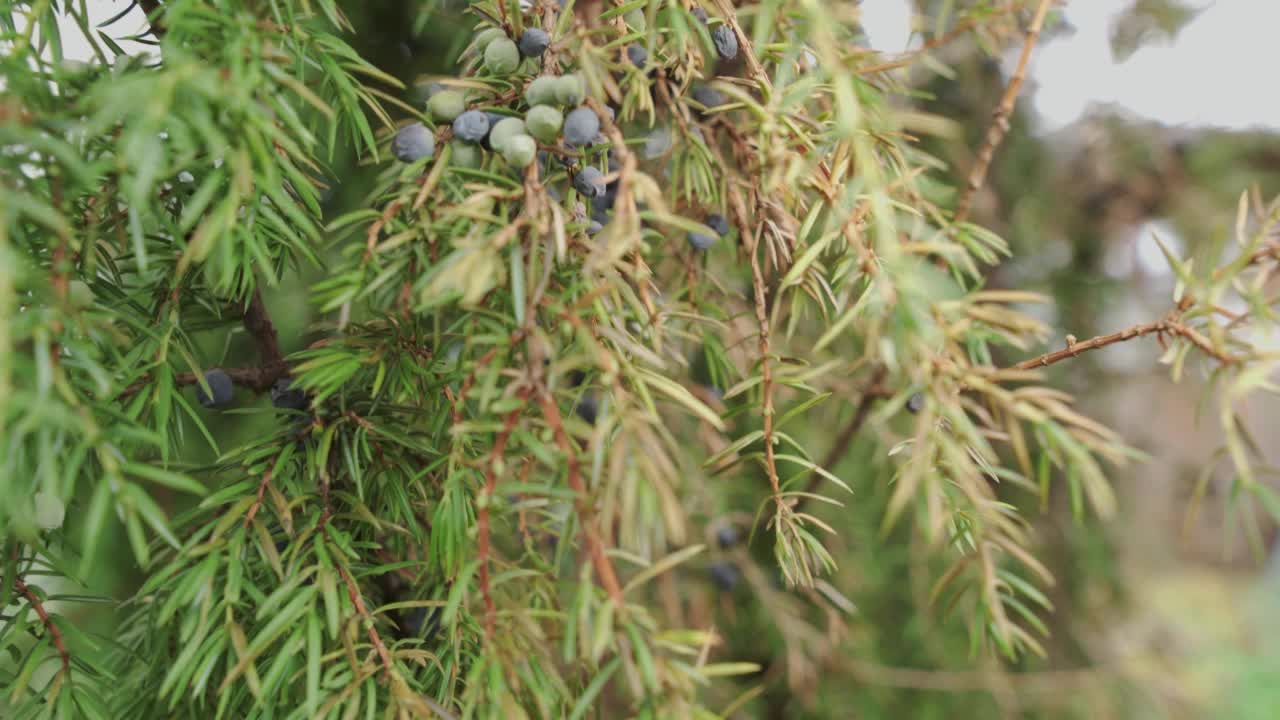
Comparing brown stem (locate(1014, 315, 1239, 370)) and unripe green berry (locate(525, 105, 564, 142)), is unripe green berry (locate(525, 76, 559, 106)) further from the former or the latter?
brown stem (locate(1014, 315, 1239, 370))

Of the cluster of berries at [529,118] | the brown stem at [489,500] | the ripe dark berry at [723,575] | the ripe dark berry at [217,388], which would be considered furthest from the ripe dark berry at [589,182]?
the ripe dark berry at [723,575]

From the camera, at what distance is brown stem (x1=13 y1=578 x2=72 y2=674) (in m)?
0.34

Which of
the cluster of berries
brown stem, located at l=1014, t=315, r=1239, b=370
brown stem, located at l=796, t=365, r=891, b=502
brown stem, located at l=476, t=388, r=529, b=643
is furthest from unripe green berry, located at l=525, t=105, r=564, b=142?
brown stem, located at l=796, t=365, r=891, b=502

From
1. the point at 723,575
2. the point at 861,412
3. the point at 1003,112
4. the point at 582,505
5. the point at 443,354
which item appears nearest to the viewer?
the point at 582,505

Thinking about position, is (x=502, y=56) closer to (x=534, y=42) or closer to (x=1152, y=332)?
(x=534, y=42)

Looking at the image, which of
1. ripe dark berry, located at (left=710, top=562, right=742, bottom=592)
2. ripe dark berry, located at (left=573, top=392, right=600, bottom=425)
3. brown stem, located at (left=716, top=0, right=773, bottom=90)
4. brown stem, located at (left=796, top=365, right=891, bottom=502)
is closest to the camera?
brown stem, located at (left=716, top=0, right=773, bottom=90)

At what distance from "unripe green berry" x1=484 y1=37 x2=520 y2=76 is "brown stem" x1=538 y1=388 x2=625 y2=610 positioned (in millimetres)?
158

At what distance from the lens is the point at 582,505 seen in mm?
264

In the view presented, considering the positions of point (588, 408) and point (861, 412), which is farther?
point (861, 412)

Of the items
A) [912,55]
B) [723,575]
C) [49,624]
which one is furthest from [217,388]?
[723,575]

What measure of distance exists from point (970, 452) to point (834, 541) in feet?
2.17

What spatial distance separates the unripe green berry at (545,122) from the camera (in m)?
0.31

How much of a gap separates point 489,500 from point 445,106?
6.7 inches

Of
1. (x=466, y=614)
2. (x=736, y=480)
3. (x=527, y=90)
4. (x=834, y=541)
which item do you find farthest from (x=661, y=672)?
(x=834, y=541)
